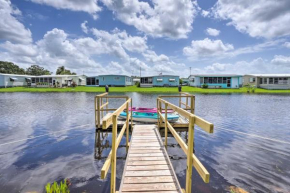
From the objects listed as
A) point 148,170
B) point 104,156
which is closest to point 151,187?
point 148,170

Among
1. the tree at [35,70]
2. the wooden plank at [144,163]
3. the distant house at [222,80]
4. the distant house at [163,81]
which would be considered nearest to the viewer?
the wooden plank at [144,163]

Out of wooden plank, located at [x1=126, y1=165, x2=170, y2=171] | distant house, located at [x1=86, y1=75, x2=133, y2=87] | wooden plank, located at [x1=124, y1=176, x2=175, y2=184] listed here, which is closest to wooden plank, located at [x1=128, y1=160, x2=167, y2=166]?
wooden plank, located at [x1=126, y1=165, x2=170, y2=171]

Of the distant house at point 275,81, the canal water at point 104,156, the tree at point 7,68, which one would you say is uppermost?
the tree at point 7,68

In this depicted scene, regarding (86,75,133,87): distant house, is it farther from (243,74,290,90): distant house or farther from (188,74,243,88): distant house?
(243,74,290,90): distant house

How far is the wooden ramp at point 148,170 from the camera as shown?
12.2ft

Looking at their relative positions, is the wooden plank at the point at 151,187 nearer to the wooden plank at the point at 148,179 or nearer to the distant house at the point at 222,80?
the wooden plank at the point at 148,179

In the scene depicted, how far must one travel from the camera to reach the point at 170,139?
30.1ft

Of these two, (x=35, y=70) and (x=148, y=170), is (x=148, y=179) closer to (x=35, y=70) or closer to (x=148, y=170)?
(x=148, y=170)

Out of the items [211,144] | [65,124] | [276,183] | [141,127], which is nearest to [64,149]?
[141,127]

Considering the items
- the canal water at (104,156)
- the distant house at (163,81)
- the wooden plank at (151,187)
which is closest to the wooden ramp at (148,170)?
the wooden plank at (151,187)

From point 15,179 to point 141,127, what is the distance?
544 centimetres

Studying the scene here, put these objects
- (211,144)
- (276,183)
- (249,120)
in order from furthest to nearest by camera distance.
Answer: (249,120), (211,144), (276,183)

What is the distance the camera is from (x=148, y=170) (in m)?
4.48

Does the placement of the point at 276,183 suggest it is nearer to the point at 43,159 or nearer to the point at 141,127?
the point at 141,127
